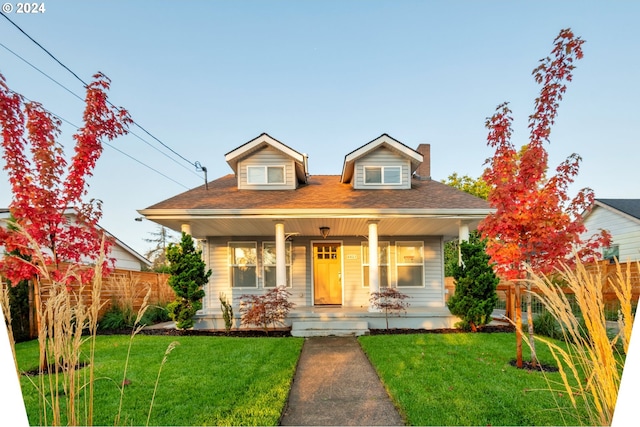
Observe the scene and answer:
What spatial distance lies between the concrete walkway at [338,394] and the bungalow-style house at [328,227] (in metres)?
2.37

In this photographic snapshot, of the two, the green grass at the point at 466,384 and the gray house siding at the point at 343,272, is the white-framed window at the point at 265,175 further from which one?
the green grass at the point at 466,384

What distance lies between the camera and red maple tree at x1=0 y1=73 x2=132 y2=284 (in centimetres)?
336

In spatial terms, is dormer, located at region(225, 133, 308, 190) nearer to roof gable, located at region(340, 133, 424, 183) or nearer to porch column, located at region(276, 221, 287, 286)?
roof gable, located at region(340, 133, 424, 183)

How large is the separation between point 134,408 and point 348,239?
7.40 m

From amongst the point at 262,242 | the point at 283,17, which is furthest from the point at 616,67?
the point at 262,242

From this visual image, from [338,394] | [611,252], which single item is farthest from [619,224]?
[338,394]

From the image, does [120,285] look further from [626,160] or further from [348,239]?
[626,160]

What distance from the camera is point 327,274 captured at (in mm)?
9984

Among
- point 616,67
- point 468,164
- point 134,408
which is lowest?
point 134,408

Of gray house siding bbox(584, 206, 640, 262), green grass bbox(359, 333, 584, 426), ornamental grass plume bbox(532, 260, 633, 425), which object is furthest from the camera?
green grass bbox(359, 333, 584, 426)

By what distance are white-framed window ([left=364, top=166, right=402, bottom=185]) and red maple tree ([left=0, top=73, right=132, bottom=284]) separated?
20.8 ft

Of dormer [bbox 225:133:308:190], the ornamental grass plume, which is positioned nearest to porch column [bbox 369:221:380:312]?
dormer [bbox 225:133:308:190]

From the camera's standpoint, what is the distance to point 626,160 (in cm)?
229

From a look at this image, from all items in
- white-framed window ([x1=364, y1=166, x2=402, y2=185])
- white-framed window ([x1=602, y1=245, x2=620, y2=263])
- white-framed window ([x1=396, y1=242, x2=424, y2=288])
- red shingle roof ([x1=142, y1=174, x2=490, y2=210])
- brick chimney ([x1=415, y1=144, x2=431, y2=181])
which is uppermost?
brick chimney ([x1=415, y1=144, x2=431, y2=181])
